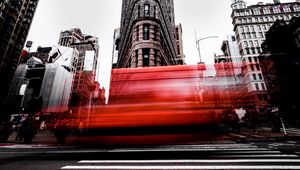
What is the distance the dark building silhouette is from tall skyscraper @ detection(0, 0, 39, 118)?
49.8 metres

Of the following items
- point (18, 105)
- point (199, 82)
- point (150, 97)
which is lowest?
point (150, 97)

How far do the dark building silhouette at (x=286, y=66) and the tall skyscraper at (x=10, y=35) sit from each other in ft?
163

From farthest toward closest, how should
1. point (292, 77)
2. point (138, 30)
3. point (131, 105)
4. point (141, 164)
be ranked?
point (292, 77)
point (138, 30)
point (131, 105)
point (141, 164)

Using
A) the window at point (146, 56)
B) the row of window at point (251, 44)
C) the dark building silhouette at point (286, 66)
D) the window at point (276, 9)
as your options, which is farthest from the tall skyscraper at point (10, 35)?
the window at point (276, 9)

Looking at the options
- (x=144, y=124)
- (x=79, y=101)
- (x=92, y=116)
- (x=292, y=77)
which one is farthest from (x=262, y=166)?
(x=292, y=77)

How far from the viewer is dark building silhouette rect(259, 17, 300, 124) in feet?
81.3

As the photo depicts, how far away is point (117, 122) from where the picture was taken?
7098mm

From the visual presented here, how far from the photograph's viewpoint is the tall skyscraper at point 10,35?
37969 mm

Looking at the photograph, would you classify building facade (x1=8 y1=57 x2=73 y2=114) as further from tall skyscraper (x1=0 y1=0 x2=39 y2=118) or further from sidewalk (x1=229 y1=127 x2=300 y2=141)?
sidewalk (x1=229 y1=127 x2=300 y2=141)

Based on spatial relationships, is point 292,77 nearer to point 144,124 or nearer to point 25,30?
point 144,124

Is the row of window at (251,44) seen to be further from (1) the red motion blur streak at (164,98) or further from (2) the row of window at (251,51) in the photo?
(1) the red motion blur streak at (164,98)

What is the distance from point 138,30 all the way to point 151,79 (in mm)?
16228

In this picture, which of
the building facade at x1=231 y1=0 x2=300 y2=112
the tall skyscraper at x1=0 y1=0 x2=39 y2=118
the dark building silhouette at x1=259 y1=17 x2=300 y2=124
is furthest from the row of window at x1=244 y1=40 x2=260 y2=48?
the tall skyscraper at x1=0 y1=0 x2=39 y2=118

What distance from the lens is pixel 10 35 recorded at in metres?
39.7
